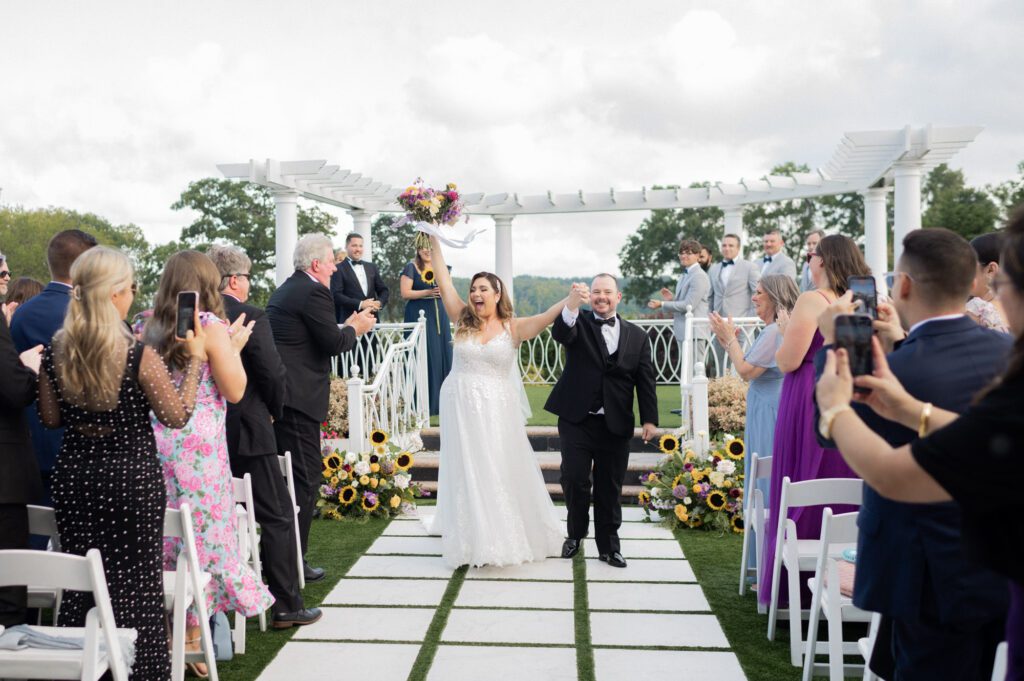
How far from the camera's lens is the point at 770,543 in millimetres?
4855

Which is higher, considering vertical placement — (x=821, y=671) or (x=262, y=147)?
(x=262, y=147)

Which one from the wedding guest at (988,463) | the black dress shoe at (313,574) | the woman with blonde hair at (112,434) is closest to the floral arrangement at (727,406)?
the black dress shoe at (313,574)

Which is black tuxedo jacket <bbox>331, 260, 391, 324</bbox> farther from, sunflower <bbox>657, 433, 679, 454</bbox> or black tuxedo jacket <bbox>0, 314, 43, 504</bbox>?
black tuxedo jacket <bbox>0, 314, 43, 504</bbox>

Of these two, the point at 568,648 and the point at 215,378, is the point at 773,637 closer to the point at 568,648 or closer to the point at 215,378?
the point at 568,648

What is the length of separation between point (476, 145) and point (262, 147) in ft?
52.2

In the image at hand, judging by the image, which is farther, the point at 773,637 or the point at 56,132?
the point at 56,132

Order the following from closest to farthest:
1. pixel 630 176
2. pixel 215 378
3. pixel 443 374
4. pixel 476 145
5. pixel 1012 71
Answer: pixel 215 378, pixel 443 374, pixel 476 145, pixel 1012 71, pixel 630 176

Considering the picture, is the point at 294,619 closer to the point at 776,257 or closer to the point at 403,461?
the point at 403,461

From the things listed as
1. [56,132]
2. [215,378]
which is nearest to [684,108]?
[215,378]

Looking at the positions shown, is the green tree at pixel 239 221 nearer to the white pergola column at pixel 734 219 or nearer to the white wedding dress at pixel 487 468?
the white pergola column at pixel 734 219

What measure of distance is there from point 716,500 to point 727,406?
91.2 inches

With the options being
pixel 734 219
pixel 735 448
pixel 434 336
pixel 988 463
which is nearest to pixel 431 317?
pixel 434 336

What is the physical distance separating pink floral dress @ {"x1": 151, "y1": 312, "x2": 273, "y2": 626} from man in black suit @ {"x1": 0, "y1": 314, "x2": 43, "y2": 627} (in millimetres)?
553

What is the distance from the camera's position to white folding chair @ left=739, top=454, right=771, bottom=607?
5.01 metres
